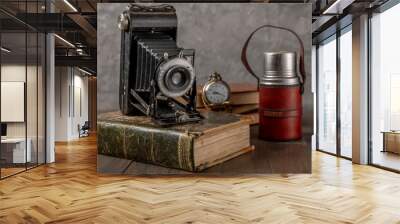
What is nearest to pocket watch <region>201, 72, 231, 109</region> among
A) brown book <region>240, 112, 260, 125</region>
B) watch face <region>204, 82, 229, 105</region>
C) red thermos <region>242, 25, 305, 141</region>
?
watch face <region>204, 82, 229, 105</region>

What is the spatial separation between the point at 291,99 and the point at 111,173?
222 cm

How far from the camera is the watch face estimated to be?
4473mm

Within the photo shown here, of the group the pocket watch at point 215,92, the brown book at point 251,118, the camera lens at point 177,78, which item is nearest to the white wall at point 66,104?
the pocket watch at point 215,92

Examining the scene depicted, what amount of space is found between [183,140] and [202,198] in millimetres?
575

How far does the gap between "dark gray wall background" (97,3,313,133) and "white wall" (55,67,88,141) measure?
29.5ft

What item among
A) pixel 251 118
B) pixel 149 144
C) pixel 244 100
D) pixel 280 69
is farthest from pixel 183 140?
pixel 280 69

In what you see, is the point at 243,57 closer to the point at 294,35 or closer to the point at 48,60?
the point at 294,35

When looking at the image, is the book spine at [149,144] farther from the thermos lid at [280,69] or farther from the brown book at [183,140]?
the thermos lid at [280,69]

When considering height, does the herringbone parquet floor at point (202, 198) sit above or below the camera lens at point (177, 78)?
below

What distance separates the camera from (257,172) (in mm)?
4691

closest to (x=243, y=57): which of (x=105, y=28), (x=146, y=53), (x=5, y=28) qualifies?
(x=146, y=53)

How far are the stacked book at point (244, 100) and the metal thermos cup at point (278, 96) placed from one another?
82mm

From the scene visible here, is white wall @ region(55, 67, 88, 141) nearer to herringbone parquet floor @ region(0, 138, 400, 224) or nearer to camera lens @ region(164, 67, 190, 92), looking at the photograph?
herringbone parquet floor @ region(0, 138, 400, 224)

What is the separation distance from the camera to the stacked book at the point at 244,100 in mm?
4504
